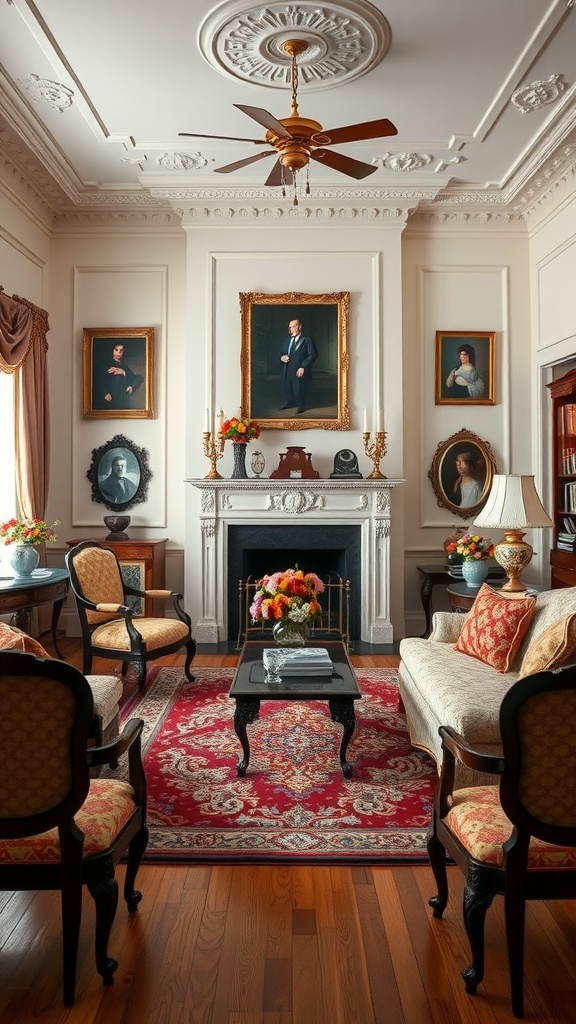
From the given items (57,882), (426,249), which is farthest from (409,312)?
(57,882)

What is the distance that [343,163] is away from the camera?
3.91 meters

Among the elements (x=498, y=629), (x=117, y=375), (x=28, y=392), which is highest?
(x=117, y=375)

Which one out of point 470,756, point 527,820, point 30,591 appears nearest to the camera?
point 527,820

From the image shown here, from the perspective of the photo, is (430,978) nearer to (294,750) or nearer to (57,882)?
(57,882)

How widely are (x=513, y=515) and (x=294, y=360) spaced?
3037 mm

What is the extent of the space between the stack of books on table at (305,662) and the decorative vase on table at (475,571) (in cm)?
190

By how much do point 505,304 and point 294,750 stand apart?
4861 mm

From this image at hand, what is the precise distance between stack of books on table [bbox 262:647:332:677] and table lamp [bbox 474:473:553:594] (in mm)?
1273

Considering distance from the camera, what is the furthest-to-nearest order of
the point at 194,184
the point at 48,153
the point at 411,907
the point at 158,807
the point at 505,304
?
the point at 505,304 < the point at 194,184 < the point at 48,153 < the point at 158,807 < the point at 411,907

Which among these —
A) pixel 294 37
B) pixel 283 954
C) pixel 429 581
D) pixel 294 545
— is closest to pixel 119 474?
pixel 294 545

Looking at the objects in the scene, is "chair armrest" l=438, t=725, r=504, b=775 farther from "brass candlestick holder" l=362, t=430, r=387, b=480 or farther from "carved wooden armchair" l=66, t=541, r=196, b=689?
"brass candlestick holder" l=362, t=430, r=387, b=480

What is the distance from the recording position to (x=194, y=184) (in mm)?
6148

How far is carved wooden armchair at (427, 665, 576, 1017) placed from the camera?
187 cm

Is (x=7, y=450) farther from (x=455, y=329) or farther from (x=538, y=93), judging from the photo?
(x=538, y=93)
